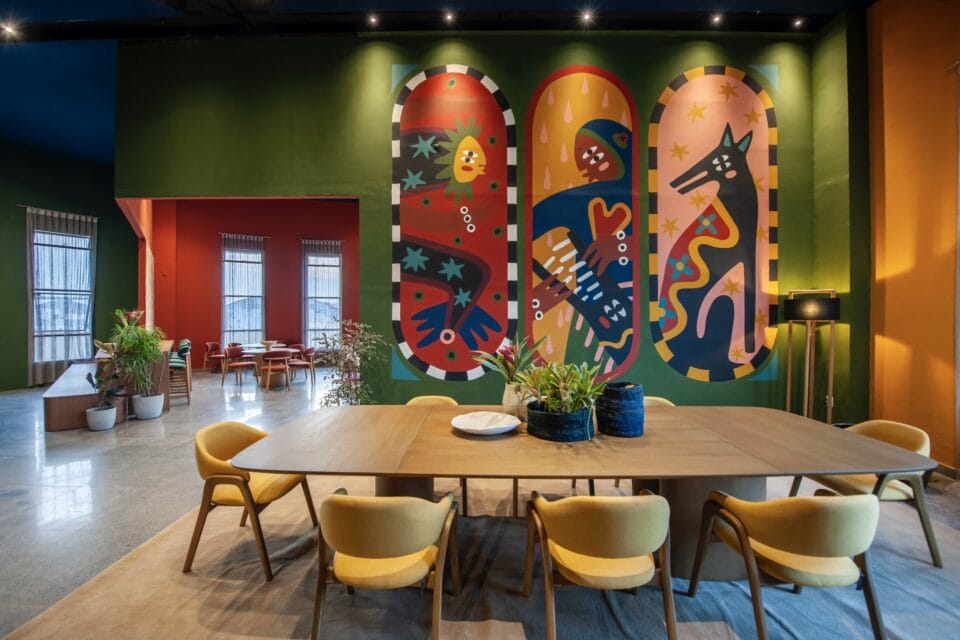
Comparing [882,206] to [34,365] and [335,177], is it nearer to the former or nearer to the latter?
[335,177]

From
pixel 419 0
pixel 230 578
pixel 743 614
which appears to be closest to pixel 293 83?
pixel 419 0

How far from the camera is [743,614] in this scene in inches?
77.1

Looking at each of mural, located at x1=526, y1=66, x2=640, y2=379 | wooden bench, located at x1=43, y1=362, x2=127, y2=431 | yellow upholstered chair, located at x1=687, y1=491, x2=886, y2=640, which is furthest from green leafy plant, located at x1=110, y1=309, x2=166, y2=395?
yellow upholstered chair, located at x1=687, y1=491, x2=886, y2=640

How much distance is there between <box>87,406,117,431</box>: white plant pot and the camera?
4926mm

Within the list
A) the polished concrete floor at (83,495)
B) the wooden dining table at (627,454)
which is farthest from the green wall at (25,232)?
the wooden dining table at (627,454)

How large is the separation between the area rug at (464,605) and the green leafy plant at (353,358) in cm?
203

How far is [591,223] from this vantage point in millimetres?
4590

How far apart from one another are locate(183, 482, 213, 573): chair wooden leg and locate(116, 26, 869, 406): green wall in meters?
2.44

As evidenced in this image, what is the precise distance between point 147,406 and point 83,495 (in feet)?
8.46

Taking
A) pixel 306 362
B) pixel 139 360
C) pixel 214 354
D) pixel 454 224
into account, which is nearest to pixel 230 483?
pixel 454 224

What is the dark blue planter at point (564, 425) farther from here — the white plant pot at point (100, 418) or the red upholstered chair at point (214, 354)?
the red upholstered chair at point (214, 354)

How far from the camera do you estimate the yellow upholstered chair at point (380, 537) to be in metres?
1.49

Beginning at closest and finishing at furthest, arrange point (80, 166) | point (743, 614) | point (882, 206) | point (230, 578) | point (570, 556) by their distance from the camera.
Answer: point (570, 556)
point (743, 614)
point (230, 578)
point (882, 206)
point (80, 166)

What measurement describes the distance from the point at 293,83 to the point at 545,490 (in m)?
4.99
